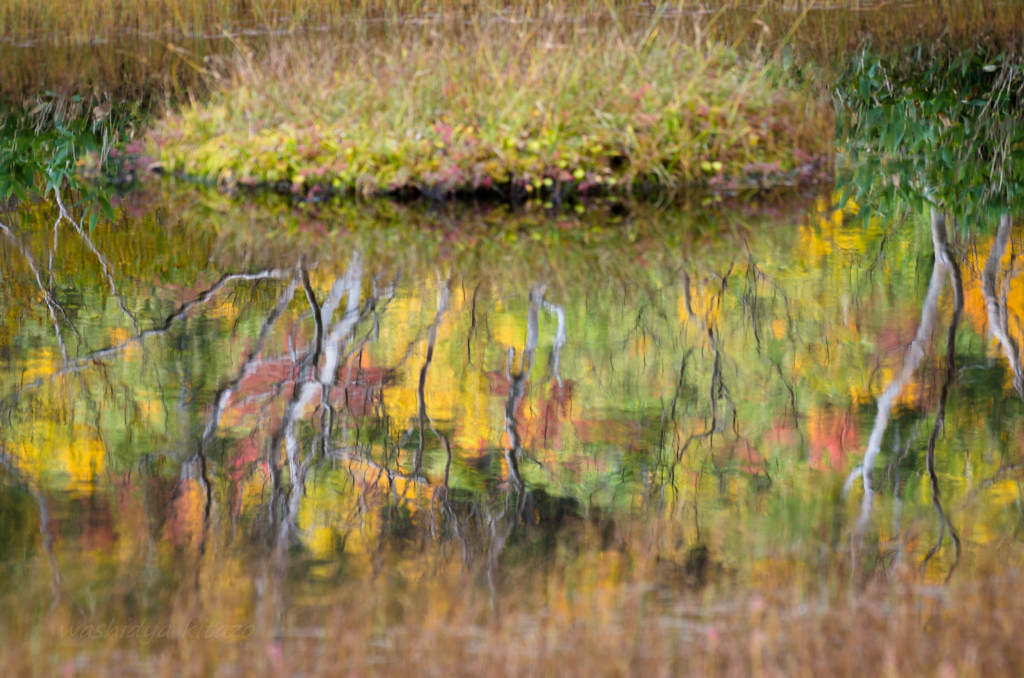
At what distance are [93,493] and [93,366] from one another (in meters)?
1.33

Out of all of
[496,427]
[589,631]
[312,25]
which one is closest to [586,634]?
[589,631]

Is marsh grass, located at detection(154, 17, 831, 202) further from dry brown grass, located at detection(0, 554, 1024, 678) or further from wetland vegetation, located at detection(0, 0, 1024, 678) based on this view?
dry brown grass, located at detection(0, 554, 1024, 678)

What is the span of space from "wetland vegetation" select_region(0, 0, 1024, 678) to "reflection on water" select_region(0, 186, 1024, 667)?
2 centimetres

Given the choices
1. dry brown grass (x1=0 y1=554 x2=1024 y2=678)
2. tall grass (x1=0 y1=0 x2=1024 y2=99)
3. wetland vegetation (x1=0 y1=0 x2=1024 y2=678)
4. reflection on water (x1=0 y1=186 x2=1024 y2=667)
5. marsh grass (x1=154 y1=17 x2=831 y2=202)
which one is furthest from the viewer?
tall grass (x1=0 y1=0 x2=1024 y2=99)

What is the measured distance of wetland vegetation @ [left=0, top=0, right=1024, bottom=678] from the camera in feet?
8.29

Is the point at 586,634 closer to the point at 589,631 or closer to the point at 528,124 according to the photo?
the point at 589,631

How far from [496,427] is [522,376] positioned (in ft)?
1.78

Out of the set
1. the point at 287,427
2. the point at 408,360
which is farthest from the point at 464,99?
the point at 287,427

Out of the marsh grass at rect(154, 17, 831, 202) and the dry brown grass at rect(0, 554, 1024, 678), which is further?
the marsh grass at rect(154, 17, 831, 202)

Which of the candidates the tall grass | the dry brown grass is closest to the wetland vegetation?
the dry brown grass

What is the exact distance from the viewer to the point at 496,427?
389cm

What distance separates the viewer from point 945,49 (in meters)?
11.5

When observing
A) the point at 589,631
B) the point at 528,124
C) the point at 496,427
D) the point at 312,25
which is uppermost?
the point at 312,25

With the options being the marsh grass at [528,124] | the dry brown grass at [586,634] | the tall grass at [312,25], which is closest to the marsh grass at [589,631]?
the dry brown grass at [586,634]
